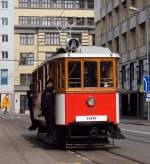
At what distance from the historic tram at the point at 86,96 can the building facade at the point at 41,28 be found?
83427 millimetres

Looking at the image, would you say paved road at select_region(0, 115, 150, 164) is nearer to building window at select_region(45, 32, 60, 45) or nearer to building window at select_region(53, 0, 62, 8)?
building window at select_region(45, 32, 60, 45)

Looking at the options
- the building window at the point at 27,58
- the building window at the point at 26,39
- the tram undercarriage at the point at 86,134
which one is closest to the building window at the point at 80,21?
the building window at the point at 26,39

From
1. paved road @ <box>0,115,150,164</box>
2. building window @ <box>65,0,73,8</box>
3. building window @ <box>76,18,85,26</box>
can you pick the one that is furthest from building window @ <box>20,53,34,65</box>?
paved road @ <box>0,115,150,164</box>

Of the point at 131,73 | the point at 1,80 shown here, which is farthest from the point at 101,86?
the point at 1,80

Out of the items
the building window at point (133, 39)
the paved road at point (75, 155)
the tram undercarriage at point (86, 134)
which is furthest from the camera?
the building window at point (133, 39)

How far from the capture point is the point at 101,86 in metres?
19.1

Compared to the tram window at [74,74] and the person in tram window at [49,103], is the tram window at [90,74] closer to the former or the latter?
the tram window at [74,74]

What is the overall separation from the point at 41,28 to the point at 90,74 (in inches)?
3367

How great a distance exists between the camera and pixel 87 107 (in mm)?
18859

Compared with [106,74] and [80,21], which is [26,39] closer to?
[80,21]

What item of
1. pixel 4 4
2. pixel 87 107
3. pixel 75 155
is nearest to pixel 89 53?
pixel 87 107

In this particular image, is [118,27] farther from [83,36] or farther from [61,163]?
[61,163]

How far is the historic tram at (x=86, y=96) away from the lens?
1881cm

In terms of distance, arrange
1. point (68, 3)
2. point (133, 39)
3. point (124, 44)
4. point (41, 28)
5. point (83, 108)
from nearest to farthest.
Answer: point (83, 108)
point (133, 39)
point (124, 44)
point (41, 28)
point (68, 3)
